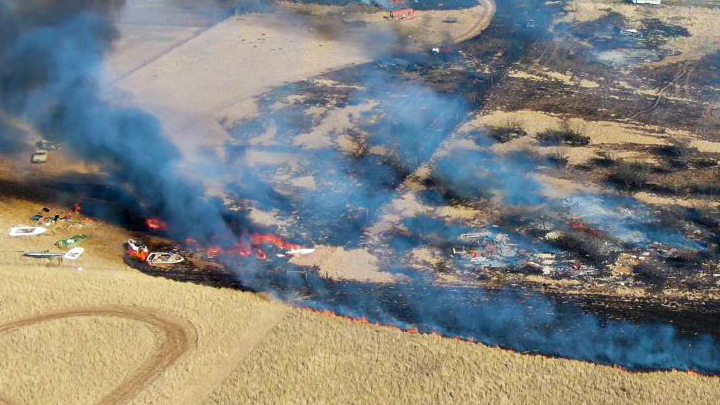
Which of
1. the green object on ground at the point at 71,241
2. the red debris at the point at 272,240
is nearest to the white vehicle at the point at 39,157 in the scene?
the green object on ground at the point at 71,241

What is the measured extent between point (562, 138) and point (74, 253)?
3553 cm

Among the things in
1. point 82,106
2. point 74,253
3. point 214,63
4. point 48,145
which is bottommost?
point 74,253

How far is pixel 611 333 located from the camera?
38469 mm

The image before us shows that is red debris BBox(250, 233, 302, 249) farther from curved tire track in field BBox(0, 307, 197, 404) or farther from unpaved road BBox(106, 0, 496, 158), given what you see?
unpaved road BBox(106, 0, 496, 158)

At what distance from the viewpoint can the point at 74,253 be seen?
44344 mm

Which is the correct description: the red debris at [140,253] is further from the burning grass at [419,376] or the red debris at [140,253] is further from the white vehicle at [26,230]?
the burning grass at [419,376]

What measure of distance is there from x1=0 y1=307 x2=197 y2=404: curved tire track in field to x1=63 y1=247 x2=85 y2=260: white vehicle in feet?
17.0

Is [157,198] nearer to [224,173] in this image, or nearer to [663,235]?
[224,173]

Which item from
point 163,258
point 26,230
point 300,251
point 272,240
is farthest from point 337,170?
Result: point 26,230

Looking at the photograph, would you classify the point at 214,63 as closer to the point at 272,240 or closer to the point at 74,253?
the point at 272,240

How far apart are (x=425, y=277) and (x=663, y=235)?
1549 centimetres

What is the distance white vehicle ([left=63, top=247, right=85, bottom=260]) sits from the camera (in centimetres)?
4394

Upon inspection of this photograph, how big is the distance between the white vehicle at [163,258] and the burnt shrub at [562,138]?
2860 centimetres

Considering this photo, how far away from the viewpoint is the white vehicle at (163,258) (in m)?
44.1
